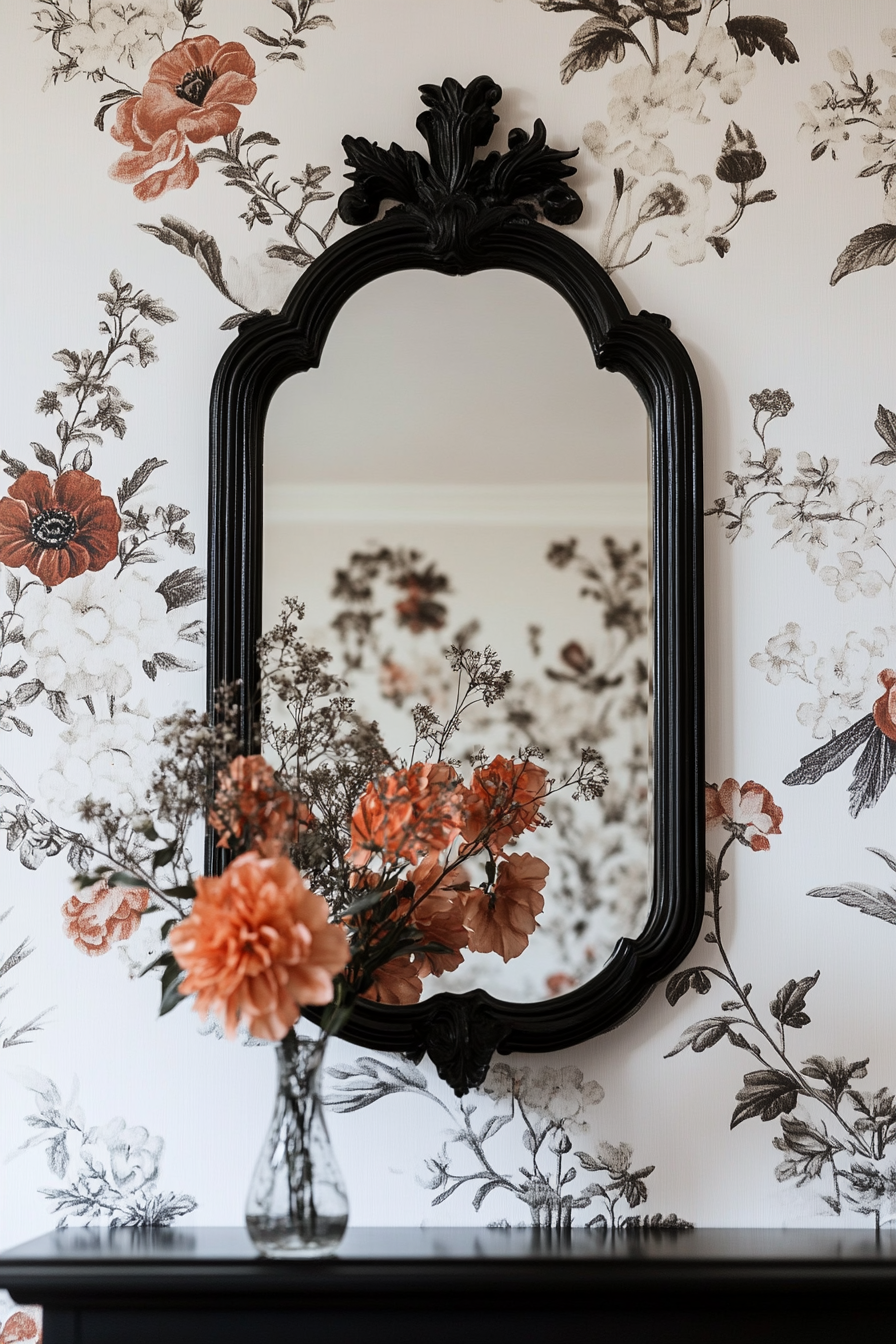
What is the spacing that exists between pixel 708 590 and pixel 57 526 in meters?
0.82

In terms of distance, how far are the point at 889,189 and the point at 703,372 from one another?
13.5 inches

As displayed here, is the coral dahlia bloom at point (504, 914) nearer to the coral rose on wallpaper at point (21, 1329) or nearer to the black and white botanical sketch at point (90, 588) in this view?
the black and white botanical sketch at point (90, 588)

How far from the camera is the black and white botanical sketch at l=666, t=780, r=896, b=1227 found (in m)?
1.32

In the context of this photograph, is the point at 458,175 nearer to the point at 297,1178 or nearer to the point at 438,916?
the point at 438,916

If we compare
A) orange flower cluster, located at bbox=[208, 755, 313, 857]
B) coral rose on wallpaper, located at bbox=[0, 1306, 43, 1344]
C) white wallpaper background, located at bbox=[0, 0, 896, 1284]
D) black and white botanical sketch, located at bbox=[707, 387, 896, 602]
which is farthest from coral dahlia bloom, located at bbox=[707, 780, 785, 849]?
coral rose on wallpaper, located at bbox=[0, 1306, 43, 1344]

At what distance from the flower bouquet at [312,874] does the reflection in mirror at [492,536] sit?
31 millimetres

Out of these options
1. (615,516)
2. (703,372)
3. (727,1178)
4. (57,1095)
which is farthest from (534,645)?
(57,1095)

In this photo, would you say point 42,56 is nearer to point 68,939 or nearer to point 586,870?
point 68,939

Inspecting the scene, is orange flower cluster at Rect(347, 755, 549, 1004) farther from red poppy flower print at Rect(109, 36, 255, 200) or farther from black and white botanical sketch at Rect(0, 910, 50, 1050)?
red poppy flower print at Rect(109, 36, 255, 200)

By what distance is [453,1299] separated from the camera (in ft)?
3.58

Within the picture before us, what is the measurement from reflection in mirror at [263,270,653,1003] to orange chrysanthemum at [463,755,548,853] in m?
0.06

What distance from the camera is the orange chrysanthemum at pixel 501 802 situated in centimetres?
127

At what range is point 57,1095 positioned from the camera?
1.35 m

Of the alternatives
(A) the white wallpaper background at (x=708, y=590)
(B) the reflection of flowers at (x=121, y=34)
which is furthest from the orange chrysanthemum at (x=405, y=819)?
(B) the reflection of flowers at (x=121, y=34)
